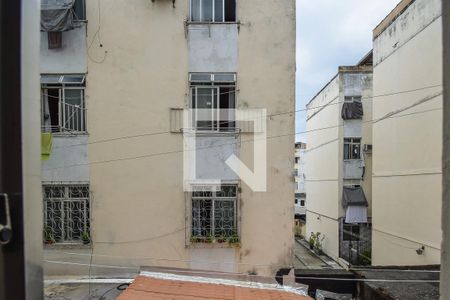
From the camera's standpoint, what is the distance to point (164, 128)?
280 inches

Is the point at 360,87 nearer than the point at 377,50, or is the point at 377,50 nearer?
the point at 377,50

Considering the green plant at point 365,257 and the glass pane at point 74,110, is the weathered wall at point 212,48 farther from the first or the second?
the green plant at point 365,257

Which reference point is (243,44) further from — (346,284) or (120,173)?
(346,284)

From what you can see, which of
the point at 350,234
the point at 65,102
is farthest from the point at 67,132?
the point at 350,234

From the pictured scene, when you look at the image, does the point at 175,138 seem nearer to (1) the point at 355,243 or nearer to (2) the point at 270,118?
(2) the point at 270,118

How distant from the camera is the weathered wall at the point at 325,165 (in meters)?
17.2

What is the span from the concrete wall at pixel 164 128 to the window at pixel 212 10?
23 cm

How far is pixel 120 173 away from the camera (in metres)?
7.10

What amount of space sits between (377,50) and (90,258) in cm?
1151

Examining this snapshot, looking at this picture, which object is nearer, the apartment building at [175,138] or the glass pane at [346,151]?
the apartment building at [175,138]

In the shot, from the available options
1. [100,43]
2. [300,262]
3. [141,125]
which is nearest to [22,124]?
[141,125]

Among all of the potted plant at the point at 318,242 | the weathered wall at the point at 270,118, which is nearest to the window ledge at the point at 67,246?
the weathered wall at the point at 270,118

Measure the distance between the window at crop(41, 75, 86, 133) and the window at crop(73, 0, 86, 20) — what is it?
1158 mm

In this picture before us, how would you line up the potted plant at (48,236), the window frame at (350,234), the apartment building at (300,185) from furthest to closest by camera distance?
the apartment building at (300,185) < the window frame at (350,234) < the potted plant at (48,236)
